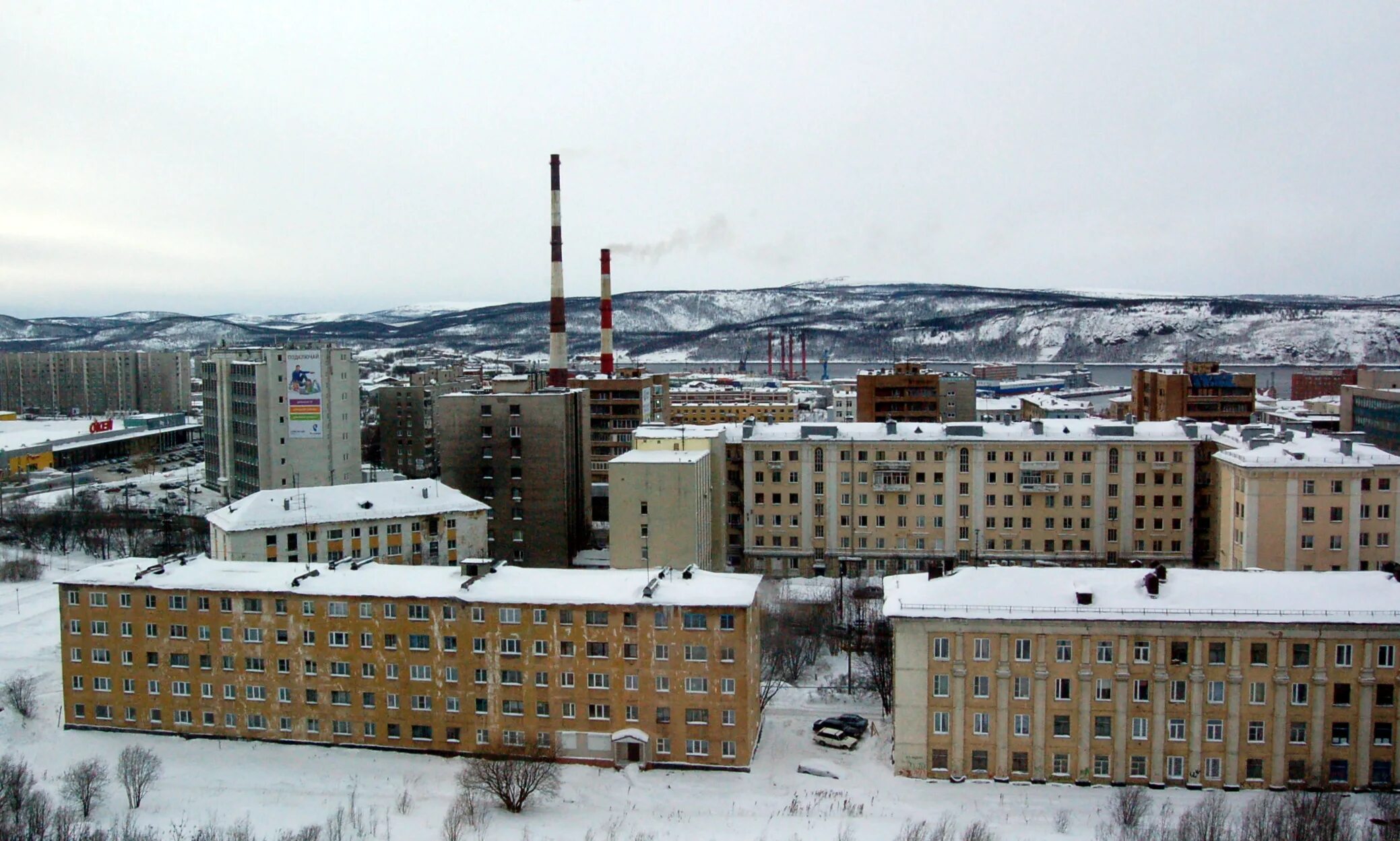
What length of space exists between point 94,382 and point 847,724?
119 m

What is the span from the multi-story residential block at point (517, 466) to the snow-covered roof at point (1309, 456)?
2406 cm

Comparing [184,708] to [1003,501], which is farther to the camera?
[1003,501]

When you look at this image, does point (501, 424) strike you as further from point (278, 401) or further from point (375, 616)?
point (375, 616)

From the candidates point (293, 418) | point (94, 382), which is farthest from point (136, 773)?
point (94, 382)

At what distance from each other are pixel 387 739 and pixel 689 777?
6957 millimetres

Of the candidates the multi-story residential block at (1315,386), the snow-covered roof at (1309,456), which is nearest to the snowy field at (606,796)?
the snow-covered roof at (1309,456)

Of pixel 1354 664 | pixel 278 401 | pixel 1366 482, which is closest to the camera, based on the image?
pixel 1354 664

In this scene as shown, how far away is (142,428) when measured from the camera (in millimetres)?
94250

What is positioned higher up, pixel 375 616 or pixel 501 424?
pixel 501 424

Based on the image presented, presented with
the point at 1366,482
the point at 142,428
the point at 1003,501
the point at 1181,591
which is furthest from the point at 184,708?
the point at 142,428

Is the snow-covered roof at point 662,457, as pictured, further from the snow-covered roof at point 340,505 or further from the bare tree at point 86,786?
the bare tree at point 86,786

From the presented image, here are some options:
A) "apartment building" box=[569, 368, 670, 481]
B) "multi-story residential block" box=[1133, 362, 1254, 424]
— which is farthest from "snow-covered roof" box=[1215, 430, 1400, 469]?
"apartment building" box=[569, 368, 670, 481]

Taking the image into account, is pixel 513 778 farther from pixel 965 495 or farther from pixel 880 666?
pixel 965 495

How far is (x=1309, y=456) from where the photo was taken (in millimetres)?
35750
